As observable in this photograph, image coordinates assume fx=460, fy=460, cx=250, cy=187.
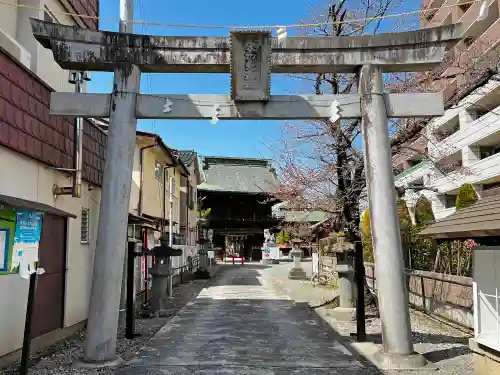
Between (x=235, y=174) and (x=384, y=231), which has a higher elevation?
(x=235, y=174)

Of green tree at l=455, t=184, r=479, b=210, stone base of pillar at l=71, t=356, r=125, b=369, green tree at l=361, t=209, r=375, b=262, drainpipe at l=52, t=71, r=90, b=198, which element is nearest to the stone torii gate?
stone base of pillar at l=71, t=356, r=125, b=369

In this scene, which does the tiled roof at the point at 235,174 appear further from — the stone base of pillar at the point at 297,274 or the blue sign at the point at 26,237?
the blue sign at the point at 26,237

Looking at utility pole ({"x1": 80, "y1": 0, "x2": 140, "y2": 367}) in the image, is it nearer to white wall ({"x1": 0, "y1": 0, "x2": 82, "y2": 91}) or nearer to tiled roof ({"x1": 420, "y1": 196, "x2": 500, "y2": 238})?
white wall ({"x1": 0, "y1": 0, "x2": 82, "y2": 91})

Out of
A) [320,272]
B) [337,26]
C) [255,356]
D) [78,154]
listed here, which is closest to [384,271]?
[255,356]

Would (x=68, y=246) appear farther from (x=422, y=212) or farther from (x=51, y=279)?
(x=422, y=212)

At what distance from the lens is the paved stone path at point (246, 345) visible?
7273 mm

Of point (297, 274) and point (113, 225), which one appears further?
point (297, 274)

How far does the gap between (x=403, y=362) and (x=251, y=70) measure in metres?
5.45

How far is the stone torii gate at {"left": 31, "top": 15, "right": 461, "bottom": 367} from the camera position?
25.4ft

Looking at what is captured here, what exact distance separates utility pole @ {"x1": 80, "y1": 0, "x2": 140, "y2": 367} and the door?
141 centimetres

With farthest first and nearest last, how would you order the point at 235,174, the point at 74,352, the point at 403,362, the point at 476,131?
the point at 235,174, the point at 476,131, the point at 74,352, the point at 403,362

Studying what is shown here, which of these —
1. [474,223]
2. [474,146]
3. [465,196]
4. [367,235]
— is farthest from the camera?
[474,146]

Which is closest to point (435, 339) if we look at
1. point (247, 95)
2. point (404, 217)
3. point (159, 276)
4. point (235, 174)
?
point (247, 95)

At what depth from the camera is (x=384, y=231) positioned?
771 cm
